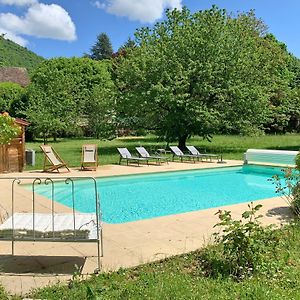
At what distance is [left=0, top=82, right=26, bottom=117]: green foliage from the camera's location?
3350 cm

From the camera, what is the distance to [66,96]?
32.6m

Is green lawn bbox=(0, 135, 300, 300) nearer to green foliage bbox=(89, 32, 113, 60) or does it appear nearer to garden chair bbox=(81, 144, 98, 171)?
garden chair bbox=(81, 144, 98, 171)

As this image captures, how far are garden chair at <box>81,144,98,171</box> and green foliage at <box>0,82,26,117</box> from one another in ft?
66.6

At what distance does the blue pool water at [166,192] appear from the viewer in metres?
9.49

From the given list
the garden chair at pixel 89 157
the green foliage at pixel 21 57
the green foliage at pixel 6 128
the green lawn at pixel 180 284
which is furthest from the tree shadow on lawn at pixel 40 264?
the green foliage at pixel 21 57

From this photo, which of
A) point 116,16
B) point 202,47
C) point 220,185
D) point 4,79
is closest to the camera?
point 220,185

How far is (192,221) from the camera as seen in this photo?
22.4 ft

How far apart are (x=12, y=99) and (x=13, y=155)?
76.5ft

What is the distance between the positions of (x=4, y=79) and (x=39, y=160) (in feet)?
113

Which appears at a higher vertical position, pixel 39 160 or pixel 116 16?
pixel 116 16

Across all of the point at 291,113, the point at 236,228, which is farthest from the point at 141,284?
the point at 291,113

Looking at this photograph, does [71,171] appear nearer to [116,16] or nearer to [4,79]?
[116,16]

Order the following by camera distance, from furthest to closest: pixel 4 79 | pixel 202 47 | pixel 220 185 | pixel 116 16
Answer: pixel 4 79, pixel 116 16, pixel 202 47, pixel 220 185

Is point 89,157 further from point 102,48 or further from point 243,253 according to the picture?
point 102,48
